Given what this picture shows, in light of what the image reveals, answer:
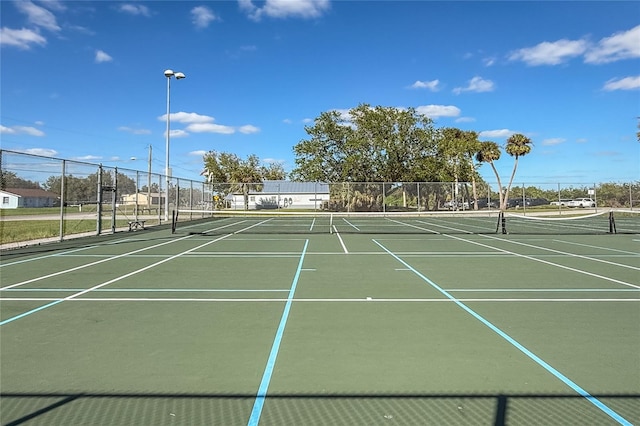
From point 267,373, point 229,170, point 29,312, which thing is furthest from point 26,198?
point 229,170

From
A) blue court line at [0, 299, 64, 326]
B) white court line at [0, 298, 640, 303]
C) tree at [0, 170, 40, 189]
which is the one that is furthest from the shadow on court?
tree at [0, 170, 40, 189]

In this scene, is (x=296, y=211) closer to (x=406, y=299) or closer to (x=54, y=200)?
(x=54, y=200)

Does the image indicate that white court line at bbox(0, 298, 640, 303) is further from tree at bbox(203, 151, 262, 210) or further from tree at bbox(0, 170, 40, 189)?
tree at bbox(203, 151, 262, 210)

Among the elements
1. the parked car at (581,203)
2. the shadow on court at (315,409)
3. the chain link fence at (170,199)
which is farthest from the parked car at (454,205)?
the shadow on court at (315,409)

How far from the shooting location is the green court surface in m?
3.32

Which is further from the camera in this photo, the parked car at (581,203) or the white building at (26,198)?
the parked car at (581,203)

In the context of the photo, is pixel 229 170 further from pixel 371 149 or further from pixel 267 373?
pixel 267 373

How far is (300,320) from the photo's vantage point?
5727 mm

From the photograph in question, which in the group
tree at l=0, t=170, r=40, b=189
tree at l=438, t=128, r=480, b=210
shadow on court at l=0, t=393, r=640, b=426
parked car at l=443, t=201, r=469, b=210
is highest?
tree at l=438, t=128, r=480, b=210

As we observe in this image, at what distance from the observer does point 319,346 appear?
468cm

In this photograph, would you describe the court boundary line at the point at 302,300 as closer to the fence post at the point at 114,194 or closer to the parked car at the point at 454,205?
the fence post at the point at 114,194

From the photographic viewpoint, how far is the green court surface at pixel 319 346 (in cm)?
332

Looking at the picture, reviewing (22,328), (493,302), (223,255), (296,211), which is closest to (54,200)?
(223,255)

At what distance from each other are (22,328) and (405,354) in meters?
4.69
